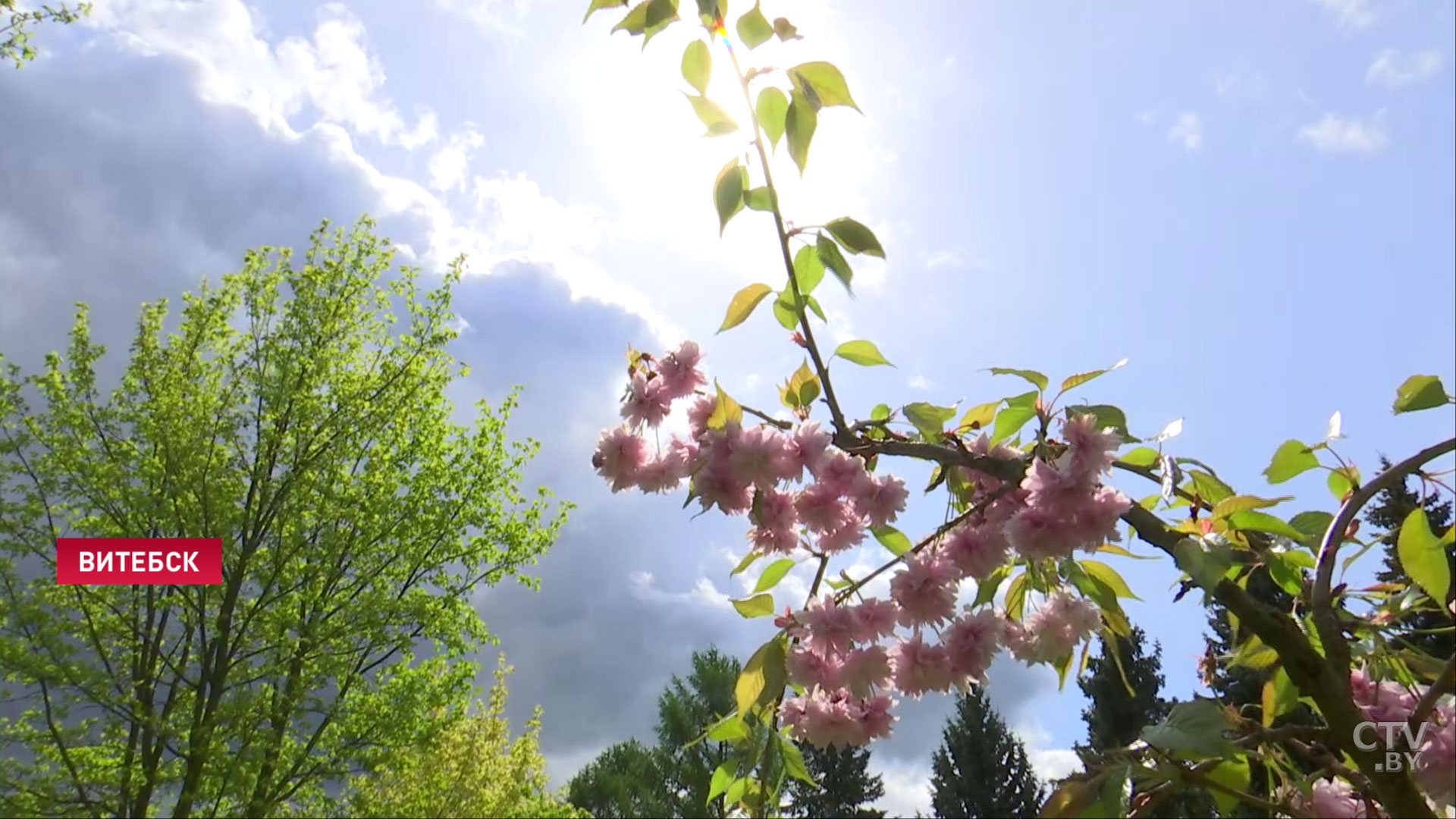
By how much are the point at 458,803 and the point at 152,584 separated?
6486 millimetres

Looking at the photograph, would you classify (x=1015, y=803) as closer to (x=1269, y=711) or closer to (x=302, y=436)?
(x=302, y=436)

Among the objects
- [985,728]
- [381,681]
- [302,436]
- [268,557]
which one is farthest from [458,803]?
[985,728]

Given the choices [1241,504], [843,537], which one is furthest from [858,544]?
[1241,504]

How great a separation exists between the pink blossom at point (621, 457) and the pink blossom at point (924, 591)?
486 mm

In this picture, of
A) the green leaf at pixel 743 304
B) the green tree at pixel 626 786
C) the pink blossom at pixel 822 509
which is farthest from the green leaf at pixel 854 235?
the green tree at pixel 626 786

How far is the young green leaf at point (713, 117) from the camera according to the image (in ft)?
3.68

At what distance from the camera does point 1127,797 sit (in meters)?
0.78

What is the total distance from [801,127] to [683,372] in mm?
474

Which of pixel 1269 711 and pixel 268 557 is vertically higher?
pixel 268 557

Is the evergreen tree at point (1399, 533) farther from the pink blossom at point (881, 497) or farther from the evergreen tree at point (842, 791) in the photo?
the evergreen tree at point (842, 791)

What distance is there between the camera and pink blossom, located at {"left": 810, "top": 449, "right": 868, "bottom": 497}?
1216 mm

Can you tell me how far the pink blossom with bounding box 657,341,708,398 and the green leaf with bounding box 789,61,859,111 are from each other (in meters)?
0.48

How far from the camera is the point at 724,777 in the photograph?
1.38 metres

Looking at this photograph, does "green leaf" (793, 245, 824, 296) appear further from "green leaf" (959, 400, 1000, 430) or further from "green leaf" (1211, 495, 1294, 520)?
"green leaf" (1211, 495, 1294, 520)
